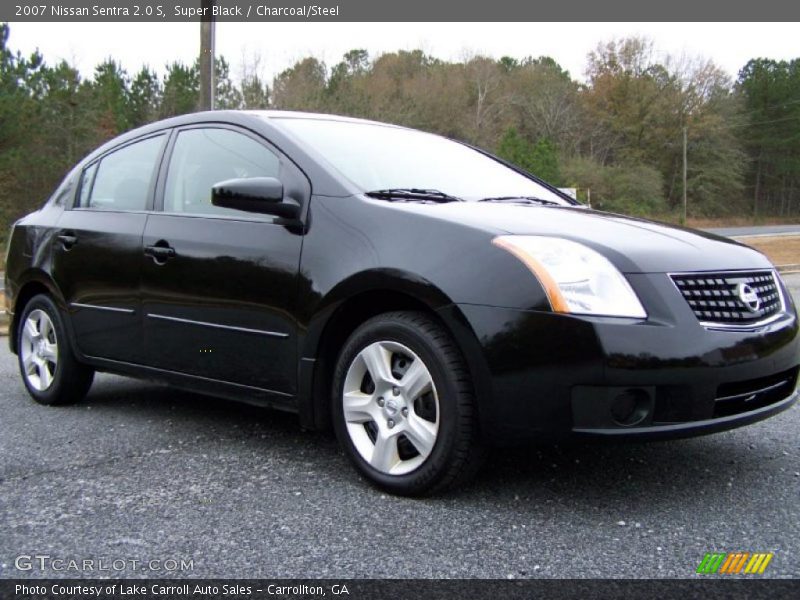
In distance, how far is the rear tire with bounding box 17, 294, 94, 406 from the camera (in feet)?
15.2

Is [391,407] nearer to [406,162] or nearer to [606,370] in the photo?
[606,370]

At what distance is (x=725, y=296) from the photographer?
9.51ft

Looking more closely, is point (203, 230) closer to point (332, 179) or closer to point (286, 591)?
point (332, 179)

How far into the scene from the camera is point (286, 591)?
7.40 feet

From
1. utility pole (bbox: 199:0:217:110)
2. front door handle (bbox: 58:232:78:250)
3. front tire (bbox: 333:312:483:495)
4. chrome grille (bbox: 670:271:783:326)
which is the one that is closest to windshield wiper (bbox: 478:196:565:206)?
front tire (bbox: 333:312:483:495)

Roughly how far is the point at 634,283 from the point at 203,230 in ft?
6.53

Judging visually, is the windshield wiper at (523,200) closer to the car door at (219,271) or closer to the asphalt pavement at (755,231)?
the car door at (219,271)

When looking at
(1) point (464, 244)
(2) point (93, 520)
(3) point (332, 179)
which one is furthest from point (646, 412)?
(2) point (93, 520)

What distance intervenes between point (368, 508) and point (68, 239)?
2.61 meters

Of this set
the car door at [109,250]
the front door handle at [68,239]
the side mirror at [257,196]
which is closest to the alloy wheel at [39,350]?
the car door at [109,250]

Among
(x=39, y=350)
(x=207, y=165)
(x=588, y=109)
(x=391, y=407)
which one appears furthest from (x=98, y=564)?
(x=588, y=109)

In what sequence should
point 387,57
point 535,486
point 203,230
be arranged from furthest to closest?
point 387,57, point 203,230, point 535,486

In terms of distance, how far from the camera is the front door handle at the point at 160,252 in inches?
151

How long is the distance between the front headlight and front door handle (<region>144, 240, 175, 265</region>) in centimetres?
173
